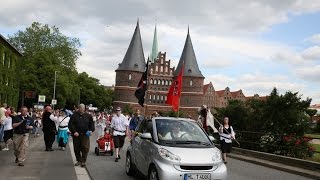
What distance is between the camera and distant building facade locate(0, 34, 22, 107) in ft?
167

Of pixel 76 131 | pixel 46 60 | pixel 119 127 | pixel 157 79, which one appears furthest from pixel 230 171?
pixel 157 79

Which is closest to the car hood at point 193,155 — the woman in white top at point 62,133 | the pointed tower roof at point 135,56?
the woman in white top at point 62,133

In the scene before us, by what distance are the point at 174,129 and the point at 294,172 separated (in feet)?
17.0

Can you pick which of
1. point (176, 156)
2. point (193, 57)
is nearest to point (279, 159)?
point (176, 156)

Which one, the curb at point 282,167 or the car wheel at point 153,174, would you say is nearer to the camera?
the car wheel at point 153,174

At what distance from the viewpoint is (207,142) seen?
1005cm

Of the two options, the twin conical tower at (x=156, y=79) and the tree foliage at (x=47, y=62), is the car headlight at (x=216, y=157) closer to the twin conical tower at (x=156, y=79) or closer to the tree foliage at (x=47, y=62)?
the tree foliage at (x=47, y=62)

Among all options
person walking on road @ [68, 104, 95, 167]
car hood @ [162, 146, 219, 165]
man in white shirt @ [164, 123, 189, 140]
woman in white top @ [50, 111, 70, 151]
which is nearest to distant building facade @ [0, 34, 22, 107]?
woman in white top @ [50, 111, 70, 151]

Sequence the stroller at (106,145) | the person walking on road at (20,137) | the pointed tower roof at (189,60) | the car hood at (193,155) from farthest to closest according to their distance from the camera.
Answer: the pointed tower roof at (189,60) → the stroller at (106,145) → the person walking on road at (20,137) → the car hood at (193,155)

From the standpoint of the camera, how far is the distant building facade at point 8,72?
5081 centimetres

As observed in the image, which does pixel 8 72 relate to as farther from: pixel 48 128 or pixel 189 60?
pixel 189 60

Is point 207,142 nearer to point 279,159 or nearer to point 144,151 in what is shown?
point 144,151

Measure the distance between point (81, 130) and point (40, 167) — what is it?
1.55m

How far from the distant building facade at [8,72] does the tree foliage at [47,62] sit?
1247 centimetres
